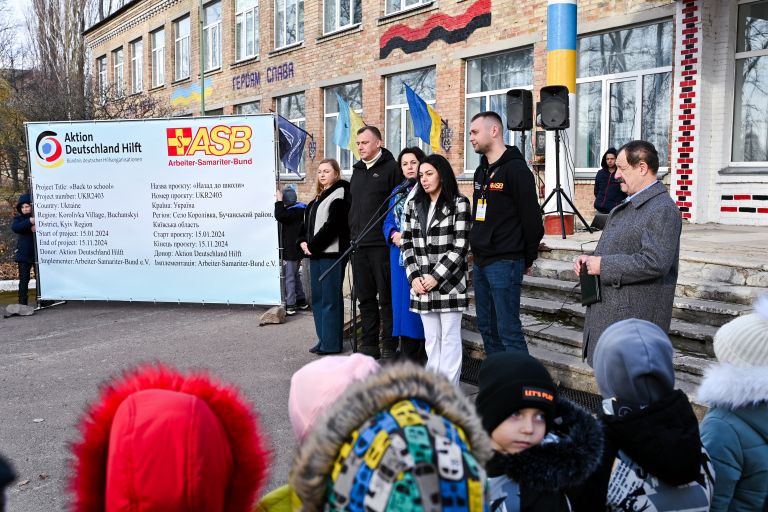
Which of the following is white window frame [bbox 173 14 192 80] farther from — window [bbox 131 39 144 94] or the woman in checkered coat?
the woman in checkered coat

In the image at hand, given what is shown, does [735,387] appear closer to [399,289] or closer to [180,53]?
[399,289]

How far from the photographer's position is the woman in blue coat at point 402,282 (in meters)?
6.14

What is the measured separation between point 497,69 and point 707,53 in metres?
4.65

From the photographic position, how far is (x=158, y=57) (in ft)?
93.7

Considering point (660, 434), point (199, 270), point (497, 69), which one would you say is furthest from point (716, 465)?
point (497, 69)

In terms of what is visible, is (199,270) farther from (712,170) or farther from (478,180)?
(712,170)

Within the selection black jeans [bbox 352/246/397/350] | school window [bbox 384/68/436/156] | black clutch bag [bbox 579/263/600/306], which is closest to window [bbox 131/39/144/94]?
school window [bbox 384/68/436/156]

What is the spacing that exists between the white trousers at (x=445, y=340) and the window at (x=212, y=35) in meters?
21.1

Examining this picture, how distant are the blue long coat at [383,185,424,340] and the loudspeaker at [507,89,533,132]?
436 centimetres

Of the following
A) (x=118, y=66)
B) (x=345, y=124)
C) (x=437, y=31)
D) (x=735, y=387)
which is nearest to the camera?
(x=735, y=387)

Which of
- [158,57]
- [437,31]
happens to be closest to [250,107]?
[158,57]

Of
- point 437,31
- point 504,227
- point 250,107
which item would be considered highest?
point 437,31

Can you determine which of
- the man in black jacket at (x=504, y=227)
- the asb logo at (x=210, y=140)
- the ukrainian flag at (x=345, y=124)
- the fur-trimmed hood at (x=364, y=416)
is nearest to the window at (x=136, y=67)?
the ukrainian flag at (x=345, y=124)

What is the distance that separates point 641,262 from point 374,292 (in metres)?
3.20
